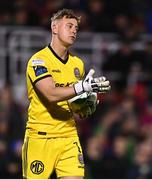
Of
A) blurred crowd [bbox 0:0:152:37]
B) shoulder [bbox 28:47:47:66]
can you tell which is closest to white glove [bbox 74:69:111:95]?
shoulder [bbox 28:47:47:66]

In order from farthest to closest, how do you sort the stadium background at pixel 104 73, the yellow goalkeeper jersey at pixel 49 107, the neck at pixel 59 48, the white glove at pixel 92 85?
the stadium background at pixel 104 73, the neck at pixel 59 48, the yellow goalkeeper jersey at pixel 49 107, the white glove at pixel 92 85

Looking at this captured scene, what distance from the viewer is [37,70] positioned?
6.87m

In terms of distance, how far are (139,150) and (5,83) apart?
235 cm

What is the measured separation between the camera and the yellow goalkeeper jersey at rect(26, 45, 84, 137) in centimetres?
695

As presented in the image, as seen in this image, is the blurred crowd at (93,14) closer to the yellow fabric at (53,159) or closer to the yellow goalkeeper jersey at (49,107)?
the yellow goalkeeper jersey at (49,107)

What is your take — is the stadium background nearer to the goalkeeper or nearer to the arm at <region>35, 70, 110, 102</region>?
the goalkeeper

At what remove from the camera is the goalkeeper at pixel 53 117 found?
691 centimetres

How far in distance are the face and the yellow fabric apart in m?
0.85

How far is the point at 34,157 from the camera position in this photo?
698 cm

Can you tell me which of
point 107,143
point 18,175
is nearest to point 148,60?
point 107,143

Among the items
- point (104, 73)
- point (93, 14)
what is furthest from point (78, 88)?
point (93, 14)

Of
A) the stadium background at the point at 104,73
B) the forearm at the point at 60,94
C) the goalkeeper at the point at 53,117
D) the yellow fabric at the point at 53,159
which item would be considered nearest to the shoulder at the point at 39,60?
the goalkeeper at the point at 53,117

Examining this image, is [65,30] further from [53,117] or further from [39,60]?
[53,117]

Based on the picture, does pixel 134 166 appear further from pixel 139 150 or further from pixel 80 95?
pixel 80 95
